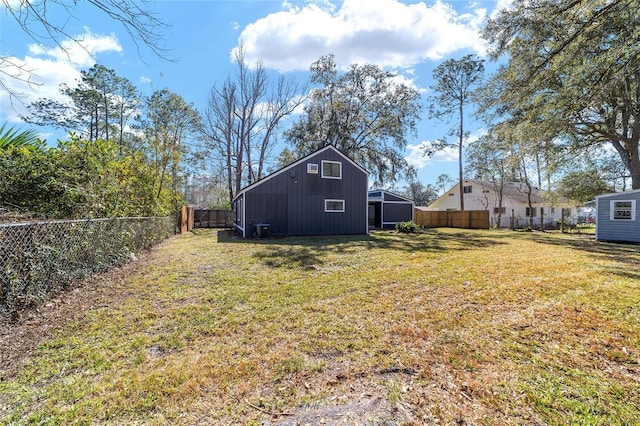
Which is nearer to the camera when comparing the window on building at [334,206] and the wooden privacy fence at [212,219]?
the window on building at [334,206]

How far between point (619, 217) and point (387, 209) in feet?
39.2

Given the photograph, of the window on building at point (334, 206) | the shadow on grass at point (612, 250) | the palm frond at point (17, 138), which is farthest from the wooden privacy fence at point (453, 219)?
the palm frond at point (17, 138)

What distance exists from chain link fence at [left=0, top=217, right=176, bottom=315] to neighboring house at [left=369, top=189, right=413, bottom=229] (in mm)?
17343

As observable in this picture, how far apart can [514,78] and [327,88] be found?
17.6m

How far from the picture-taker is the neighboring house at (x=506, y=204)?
88.9ft

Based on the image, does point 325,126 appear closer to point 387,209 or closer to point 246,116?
point 246,116

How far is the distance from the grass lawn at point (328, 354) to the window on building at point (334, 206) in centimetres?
998

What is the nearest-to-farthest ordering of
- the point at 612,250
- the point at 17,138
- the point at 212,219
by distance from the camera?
the point at 17,138 < the point at 612,250 < the point at 212,219

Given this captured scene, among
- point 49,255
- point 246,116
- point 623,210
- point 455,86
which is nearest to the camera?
point 49,255

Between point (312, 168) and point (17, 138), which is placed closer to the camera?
point (17, 138)

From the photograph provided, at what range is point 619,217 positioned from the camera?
41.4 ft

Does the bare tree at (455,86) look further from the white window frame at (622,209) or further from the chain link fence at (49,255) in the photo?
the chain link fence at (49,255)

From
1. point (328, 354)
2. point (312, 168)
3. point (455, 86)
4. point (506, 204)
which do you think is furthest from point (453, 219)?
point (328, 354)

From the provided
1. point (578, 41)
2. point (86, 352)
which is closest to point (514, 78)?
point (578, 41)
